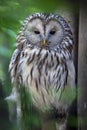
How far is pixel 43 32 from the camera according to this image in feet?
4.06

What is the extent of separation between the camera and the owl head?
1.22 metres

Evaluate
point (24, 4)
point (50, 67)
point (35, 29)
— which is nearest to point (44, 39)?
point (35, 29)

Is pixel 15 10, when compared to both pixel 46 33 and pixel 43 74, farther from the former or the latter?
pixel 43 74

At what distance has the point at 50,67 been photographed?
1.38m

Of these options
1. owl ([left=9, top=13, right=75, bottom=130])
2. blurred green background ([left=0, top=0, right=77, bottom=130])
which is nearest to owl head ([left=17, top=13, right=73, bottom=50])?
owl ([left=9, top=13, right=75, bottom=130])

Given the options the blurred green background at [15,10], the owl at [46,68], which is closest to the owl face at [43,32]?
the owl at [46,68]

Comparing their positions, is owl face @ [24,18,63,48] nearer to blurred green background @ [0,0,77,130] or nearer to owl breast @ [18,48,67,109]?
owl breast @ [18,48,67,109]

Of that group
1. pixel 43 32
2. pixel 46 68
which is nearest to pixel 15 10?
pixel 43 32

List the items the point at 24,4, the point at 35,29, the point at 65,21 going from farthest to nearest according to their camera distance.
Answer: the point at 65,21 < the point at 35,29 < the point at 24,4

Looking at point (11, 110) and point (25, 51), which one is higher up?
point (25, 51)

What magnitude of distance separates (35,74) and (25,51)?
4.3 inches

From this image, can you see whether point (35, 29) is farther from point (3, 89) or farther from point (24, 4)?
point (24, 4)

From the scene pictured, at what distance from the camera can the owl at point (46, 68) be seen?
1.30 m

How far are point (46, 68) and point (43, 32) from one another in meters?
0.20
